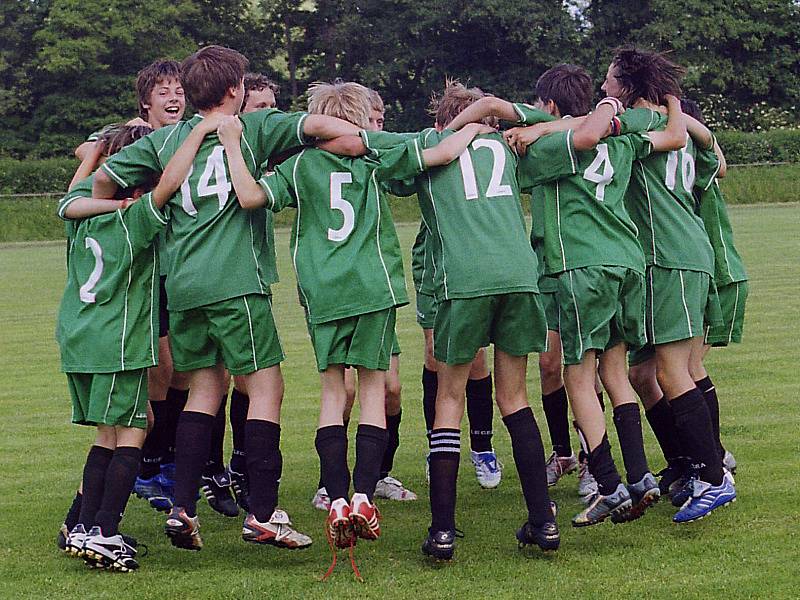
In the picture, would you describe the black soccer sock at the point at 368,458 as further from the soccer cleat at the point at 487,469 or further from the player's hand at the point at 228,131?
the soccer cleat at the point at 487,469

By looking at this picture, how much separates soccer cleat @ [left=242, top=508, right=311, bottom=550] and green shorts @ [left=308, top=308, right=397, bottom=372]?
2.09ft

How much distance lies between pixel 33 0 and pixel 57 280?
121 ft

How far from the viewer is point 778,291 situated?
14172mm

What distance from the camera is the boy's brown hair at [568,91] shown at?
5301mm

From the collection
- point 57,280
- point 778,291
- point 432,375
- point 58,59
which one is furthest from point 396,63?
point 432,375

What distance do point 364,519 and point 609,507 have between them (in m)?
1.08

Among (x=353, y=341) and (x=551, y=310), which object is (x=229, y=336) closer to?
(x=353, y=341)

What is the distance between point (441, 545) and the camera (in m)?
4.67

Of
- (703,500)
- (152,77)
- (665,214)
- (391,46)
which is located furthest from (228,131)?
(391,46)

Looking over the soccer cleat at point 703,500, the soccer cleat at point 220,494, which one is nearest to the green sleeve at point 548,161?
the soccer cleat at point 703,500

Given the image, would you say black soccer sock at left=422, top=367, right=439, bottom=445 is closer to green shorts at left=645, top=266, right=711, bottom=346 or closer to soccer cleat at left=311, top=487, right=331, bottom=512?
soccer cleat at left=311, top=487, right=331, bottom=512

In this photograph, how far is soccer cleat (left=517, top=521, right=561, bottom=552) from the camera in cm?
469

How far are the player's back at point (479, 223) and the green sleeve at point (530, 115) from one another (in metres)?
0.19

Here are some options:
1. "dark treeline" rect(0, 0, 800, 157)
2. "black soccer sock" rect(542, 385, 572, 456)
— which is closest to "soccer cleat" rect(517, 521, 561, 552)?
"black soccer sock" rect(542, 385, 572, 456)
